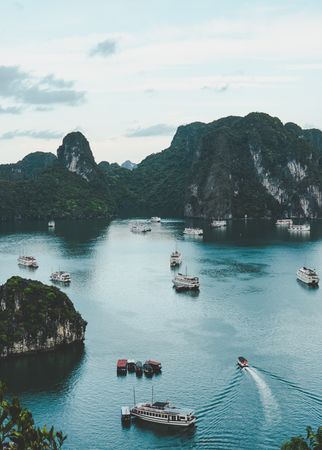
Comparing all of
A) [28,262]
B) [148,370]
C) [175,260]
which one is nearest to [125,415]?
[148,370]

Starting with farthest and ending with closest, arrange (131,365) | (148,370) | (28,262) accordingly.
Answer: (28,262)
(131,365)
(148,370)

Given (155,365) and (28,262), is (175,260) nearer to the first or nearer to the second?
(28,262)

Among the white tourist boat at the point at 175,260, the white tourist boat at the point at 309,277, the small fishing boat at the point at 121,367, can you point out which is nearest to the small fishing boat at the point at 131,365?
the small fishing boat at the point at 121,367

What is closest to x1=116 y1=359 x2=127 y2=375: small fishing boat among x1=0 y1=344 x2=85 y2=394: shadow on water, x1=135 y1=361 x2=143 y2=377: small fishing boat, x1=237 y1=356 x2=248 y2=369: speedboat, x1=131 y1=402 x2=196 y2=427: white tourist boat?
x1=135 y1=361 x2=143 y2=377: small fishing boat

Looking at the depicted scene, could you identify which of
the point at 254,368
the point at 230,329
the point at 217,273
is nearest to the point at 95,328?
the point at 230,329

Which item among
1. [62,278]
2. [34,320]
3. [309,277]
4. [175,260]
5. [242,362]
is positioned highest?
[175,260]

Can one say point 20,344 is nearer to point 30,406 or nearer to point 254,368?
point 30,406

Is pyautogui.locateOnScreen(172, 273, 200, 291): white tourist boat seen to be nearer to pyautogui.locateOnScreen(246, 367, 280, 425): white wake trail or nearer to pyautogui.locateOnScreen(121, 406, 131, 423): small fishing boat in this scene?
pyautogui.locateOnScreen(246, 367, 280, 425): white wake trail
